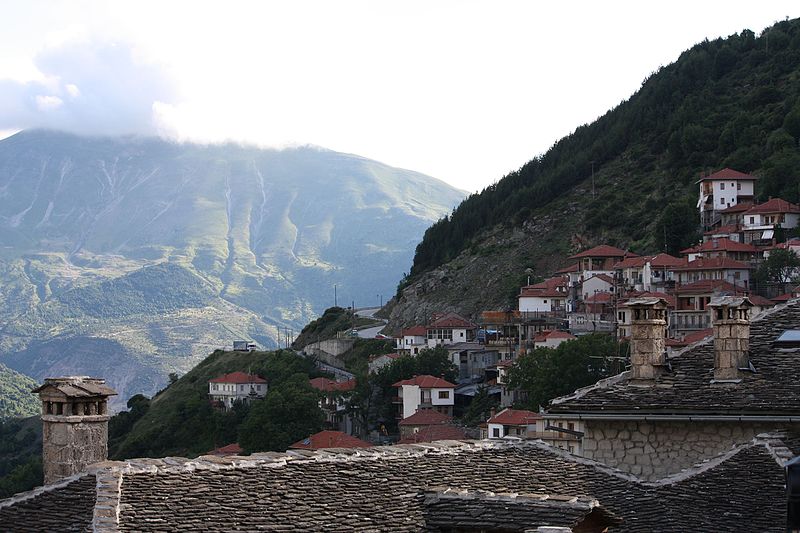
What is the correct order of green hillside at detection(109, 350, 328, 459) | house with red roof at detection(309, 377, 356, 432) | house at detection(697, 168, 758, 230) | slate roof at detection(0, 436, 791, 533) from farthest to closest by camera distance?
1. house at detection(697, 168, 758, 230)
2. house with red roof at detection(309, 377, 356, 432)
3. green hillside at detection(109, 350, 328, 459)
4. slate roof at detection(0, 436, 791, 533)

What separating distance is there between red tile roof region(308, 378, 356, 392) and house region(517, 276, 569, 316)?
53.0 ft

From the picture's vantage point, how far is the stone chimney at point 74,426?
1756cm

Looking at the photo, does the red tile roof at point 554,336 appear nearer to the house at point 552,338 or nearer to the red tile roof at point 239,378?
the house at point 552,338

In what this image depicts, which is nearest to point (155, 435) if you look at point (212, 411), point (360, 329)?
point (212, 411)

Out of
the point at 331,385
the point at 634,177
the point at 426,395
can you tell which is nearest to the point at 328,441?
the point at 426,395

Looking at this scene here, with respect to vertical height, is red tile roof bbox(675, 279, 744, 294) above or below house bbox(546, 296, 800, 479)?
above

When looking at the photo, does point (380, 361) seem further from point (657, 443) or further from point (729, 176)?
point (657, 443)

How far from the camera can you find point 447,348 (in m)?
108

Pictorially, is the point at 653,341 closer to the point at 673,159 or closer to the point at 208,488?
the point at 208,488

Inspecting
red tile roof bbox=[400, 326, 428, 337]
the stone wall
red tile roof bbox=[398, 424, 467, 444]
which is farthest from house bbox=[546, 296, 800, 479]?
red tile roof bbox=[400, 326, 428, 337]

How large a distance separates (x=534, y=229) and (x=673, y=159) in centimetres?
1712

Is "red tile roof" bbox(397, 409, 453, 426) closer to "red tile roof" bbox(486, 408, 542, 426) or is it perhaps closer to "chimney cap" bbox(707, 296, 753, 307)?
"red tile roof" bbox(486, 408, 542, 426)

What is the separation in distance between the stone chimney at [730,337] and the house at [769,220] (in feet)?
296

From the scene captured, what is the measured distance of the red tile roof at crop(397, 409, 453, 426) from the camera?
279 feet
